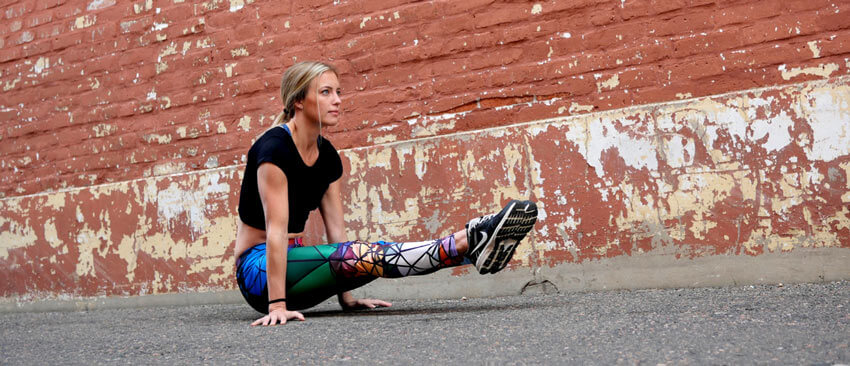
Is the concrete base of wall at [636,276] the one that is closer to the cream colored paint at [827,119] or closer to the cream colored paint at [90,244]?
the cream colored paint at [827,119]

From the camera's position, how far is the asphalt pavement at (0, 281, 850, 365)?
6.40 feet

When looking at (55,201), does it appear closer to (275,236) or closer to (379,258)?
(275,236)

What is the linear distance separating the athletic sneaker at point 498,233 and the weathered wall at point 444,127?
1.04 metres

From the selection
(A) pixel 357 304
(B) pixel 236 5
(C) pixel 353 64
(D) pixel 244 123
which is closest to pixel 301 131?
(A) pixel 357 304

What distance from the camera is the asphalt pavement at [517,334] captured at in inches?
76.9

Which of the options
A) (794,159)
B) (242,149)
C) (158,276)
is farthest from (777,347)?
(158,276)

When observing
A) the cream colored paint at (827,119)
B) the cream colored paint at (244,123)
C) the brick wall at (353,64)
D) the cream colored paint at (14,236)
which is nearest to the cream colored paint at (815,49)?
the brick wall at (353,64)

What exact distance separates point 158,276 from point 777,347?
140 inches

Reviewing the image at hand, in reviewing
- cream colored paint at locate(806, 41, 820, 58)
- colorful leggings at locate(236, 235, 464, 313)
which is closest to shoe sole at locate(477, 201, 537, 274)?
colorful leggings at locate(236, 235, 464, 313)

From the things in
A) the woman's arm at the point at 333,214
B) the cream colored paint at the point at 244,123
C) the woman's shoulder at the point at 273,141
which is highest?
the cream colored paint at the point at 244,123

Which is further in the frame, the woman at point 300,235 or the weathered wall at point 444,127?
the weathered wall at point 444,127

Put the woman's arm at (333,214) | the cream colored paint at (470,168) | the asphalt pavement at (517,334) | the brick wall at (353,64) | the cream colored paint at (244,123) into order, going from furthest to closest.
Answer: the cream colored paint at (244,123) < the cream colored paint at (470,168) < the brick wall at (353,64) < the woman's arm at (333,214) < the asphalt pavement at (517,334)

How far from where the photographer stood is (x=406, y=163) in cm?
393

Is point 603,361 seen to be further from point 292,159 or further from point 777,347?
point 292,159
